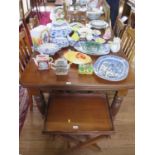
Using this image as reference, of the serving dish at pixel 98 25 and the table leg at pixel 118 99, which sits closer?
the table leg at pixel 118 99

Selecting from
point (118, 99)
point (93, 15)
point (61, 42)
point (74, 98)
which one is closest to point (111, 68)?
point (118, 99)

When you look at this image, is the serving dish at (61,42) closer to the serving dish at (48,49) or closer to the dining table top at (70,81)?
the serving dish at (48,49)

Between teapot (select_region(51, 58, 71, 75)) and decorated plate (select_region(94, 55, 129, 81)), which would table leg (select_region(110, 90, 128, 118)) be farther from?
teapot (select_region(51, 58, 71, 75))

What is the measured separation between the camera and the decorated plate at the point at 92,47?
4.55ft

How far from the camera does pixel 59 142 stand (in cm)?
157

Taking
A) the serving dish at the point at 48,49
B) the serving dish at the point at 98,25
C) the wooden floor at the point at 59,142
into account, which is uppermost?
the serving dish at the point at 98,25

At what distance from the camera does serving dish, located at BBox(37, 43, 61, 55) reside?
1.34m

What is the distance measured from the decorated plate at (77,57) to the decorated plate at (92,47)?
0.25 feet

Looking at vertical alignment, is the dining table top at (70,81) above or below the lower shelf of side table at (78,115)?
above

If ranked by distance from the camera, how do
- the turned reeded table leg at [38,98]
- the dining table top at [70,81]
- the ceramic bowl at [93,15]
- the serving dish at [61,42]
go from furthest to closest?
the ceramic bowl at [93,15] → the serving dish at [61,42] → the turned reeded table leg at [38,98] → the dining table top at [70,81]

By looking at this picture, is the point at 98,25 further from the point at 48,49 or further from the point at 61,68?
the point at 61,68

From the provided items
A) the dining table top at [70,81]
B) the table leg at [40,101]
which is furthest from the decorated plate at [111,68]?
the table leg at [40,101]
